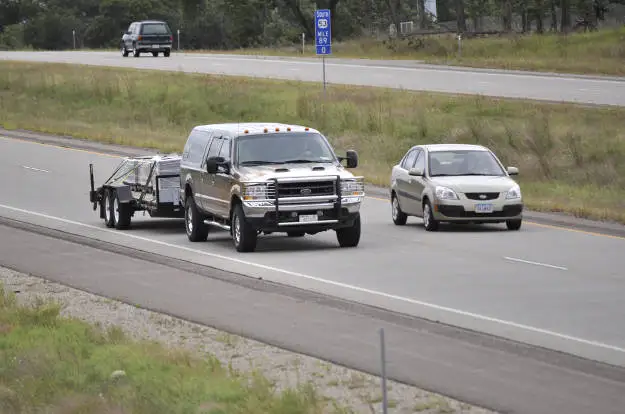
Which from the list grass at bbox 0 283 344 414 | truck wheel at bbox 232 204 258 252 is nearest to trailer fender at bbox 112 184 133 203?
truck wheel at bbox 232 204 258 252

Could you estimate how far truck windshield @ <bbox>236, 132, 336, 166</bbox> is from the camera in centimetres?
2427

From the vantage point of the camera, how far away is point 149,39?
8044 cm

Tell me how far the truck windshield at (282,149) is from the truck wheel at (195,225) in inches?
71.5

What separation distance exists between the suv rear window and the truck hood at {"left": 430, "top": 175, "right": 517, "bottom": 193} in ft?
178

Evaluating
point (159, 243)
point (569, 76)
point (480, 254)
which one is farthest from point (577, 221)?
point (569, 76)

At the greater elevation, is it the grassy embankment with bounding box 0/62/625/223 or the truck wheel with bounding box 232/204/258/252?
the truck wheel with bounding box 232/204/258/252

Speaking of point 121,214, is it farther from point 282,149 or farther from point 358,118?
point 358,118

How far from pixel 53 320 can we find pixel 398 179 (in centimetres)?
1379

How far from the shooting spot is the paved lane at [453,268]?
52.6ft

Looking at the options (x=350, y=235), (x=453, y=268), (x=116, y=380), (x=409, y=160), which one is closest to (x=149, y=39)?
(x=409, y=160)

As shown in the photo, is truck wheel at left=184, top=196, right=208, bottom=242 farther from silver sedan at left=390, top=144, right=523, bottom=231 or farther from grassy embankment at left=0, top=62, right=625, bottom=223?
grassy embankment at left=0, top=62, right=625, bottom=223

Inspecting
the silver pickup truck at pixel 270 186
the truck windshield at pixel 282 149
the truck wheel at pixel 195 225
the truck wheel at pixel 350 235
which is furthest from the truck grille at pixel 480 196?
the truck wheel at pixel 195 225

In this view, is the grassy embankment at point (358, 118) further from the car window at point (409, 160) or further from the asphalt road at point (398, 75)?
the car window at point (409, 160)

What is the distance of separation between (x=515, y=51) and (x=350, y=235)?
1830 inches
